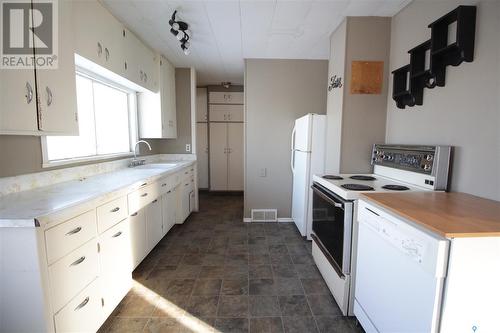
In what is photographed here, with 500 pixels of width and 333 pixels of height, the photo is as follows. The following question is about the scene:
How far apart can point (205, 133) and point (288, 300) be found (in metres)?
4.16

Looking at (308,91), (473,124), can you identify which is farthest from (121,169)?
(473,124)

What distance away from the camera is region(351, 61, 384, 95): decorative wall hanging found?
2.19m

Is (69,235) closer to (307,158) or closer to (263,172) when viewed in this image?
(307,158)

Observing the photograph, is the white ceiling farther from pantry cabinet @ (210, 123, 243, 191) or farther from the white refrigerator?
pantry cabinet @ (210, 123, 243, 191)

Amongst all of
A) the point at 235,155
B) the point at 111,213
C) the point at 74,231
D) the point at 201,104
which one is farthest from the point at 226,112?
the point at 74,231

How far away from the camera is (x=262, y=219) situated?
358 centimetres

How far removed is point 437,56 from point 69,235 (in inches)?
99.1

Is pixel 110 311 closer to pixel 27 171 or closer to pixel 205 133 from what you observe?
pixel 27 171

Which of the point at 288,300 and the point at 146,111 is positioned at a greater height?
the point at 146,111

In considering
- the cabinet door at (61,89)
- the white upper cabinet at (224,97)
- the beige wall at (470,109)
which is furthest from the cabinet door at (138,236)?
the white upper cabinet at (224,97)

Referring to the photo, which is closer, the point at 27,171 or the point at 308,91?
the point at 27,171

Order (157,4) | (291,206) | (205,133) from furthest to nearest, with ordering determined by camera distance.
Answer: (205,133)
(291,206)
(157,4)

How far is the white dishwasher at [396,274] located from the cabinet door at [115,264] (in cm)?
170

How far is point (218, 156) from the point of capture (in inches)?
210
